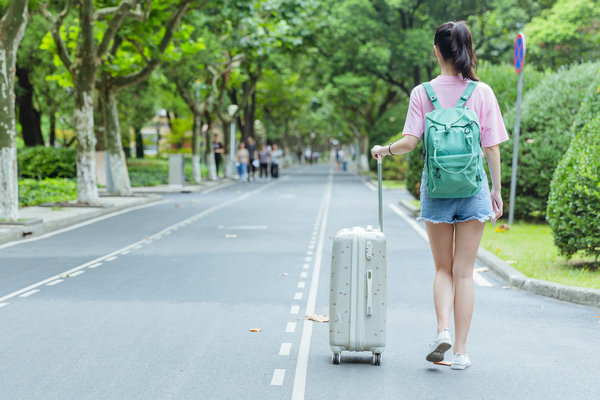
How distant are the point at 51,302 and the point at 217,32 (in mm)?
23457

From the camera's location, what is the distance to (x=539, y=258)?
10.6m

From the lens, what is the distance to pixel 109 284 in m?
9.23

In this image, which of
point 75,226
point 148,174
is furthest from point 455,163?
point 148,174

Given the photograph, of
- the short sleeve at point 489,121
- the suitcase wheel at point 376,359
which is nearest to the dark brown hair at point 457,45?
the short sleeve at point 489,121

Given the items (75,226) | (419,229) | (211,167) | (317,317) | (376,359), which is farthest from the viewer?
(211,167)

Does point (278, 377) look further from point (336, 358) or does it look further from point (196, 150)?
point (196, 150)

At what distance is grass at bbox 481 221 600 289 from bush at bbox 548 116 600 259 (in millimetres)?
310

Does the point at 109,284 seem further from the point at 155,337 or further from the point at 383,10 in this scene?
the point at 383,10

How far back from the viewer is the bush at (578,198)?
896cm

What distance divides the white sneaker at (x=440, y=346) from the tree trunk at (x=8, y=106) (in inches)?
457

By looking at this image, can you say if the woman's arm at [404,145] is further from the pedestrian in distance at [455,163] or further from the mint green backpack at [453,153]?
the mint green backpack at [453,153]

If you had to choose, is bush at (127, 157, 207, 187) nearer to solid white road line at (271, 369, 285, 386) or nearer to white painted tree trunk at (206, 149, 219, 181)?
white painted tree trunk at (206, 149, 219, 181)

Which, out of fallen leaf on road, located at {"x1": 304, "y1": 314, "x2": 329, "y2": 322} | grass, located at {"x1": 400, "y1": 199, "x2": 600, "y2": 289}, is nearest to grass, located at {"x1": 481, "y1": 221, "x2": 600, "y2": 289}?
grass, located at {"x1": 400, "y1": 199, "x2": 600, "y2": 289}

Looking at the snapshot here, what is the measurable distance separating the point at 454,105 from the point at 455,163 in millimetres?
478
